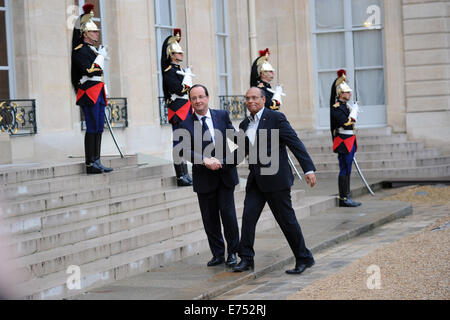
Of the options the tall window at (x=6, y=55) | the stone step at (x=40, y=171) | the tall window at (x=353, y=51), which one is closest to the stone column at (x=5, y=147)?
the stone step at (x=40, y=171)

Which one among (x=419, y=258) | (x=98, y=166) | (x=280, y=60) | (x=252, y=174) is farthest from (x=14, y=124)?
(x=280, y=60)

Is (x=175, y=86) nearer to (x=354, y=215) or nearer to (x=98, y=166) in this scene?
(x=98, y=166)

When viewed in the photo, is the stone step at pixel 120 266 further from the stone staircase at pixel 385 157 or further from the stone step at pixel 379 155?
the stone step at pixel 379 155

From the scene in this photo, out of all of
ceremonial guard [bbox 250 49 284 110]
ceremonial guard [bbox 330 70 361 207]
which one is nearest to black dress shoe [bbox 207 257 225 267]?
ceremonial guard [bbox 330 70 361 207]

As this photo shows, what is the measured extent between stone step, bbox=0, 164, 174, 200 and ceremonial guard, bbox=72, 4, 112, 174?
17cm

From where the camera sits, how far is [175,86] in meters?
10.7

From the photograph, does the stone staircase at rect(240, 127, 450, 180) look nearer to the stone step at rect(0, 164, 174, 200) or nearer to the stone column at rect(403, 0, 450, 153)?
the stone column at rect(403, 0, 450, 153)

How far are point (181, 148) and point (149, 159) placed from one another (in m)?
4.35

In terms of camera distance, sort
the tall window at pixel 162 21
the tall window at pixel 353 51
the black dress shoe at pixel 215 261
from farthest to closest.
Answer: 1. the tall window at pixel 353 51
2. the tall window at pixel 162 21
3. the black dress shoe at pixel 215 261

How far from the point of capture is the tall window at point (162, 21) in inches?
582

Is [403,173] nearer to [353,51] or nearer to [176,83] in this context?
[353,51]

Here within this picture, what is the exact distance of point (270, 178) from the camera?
7336 mm

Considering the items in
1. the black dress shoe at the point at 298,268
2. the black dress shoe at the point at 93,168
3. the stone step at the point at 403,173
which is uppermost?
the black dress shoe at the point at 93,168

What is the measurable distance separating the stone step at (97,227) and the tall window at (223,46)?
7109 millimetres
